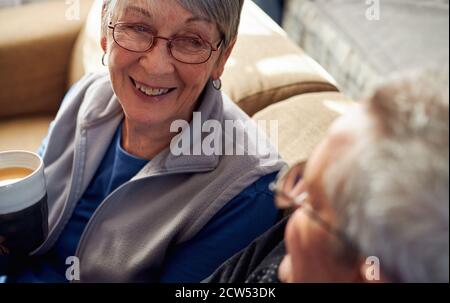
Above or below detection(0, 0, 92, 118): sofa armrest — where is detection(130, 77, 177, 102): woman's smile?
below

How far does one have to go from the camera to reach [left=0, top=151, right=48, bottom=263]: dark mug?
86 cm

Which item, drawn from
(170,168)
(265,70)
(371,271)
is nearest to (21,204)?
(170,168)

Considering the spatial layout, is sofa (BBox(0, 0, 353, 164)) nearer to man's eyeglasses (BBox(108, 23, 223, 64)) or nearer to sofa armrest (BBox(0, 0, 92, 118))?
sofa armrest (BBox(0, 0, 92, 118))

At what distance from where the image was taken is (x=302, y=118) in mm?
1216

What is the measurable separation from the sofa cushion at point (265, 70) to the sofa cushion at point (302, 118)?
5 centimetres

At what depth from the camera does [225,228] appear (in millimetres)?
1015

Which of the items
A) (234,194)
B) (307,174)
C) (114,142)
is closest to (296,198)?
(307,174)

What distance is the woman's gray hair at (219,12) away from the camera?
0.93 m

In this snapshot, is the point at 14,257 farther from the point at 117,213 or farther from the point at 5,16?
the point at 5,16

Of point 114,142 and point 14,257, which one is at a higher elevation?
point 114,142

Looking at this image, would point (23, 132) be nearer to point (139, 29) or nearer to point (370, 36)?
point (139, 29)

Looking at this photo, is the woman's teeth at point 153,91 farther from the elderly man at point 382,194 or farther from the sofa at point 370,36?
the sofa at point 370,36

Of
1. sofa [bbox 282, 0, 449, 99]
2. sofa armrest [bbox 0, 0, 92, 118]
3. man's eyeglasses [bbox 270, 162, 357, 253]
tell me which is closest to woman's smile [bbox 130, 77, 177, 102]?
man's eyeglasses [bbox 270, 162, 357, 253]
